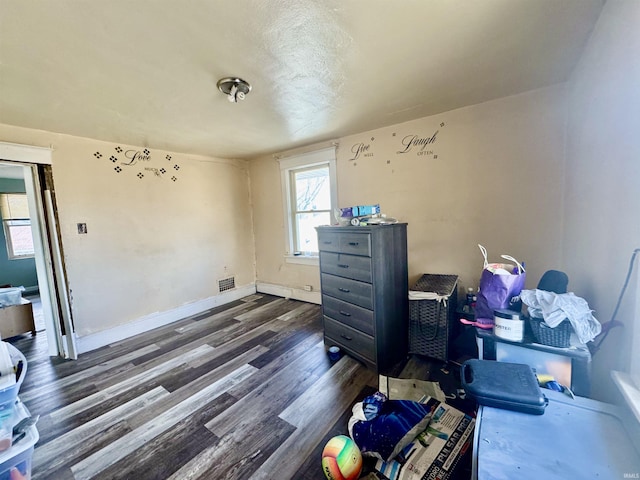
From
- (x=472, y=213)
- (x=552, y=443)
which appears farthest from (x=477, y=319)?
(x=472, y=213)

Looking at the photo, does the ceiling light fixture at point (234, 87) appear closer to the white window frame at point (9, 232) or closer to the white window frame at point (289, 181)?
the white window frame at point (289, 181)

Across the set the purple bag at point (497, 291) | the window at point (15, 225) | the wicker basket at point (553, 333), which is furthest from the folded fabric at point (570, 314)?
the window at point (15, 225)

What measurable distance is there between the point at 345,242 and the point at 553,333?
135 centimetres

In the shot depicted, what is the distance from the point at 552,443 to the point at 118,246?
12.1 ft

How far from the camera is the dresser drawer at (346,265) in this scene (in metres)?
1.99

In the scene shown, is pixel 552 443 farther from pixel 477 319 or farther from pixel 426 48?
pixel 426 48

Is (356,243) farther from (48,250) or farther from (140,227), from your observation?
(48,250)

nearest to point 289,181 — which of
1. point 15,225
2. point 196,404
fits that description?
point 196,404

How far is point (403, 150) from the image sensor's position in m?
2.60

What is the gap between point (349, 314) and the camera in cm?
220

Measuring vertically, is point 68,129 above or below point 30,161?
above

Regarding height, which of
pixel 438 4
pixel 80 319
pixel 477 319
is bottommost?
pixel 80 319

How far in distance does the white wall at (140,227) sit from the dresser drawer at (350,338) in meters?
2.10

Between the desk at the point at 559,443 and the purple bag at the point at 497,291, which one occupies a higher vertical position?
the purple bag at the point at 497,291
